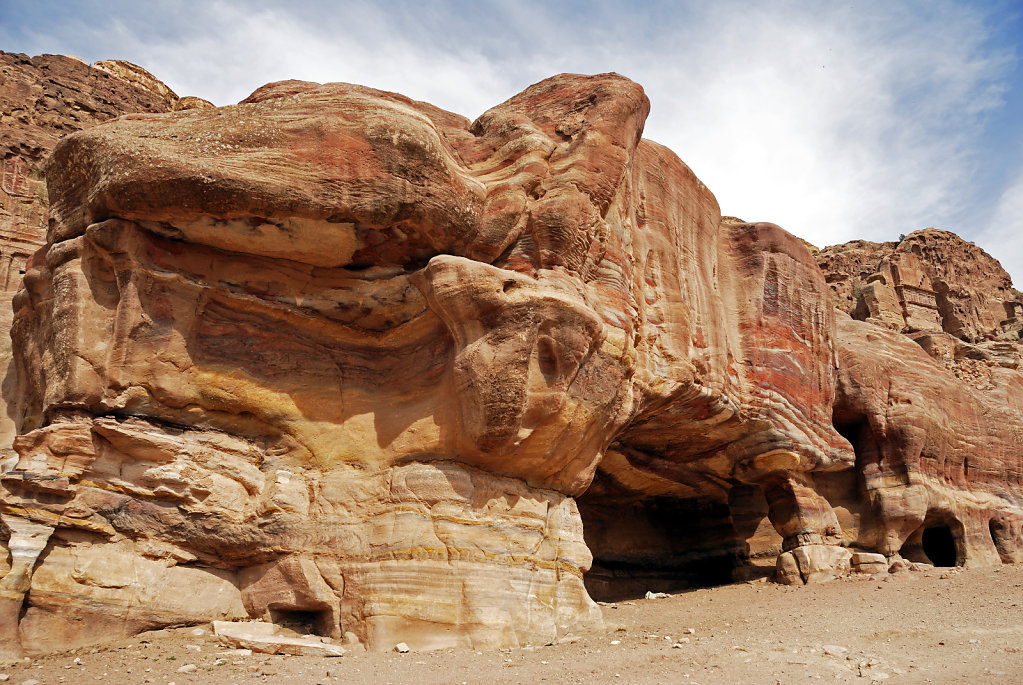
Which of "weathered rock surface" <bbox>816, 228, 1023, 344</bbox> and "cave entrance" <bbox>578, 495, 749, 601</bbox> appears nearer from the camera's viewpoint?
"cave entrance" <bbox>578, 495, 749, 601</bbox>

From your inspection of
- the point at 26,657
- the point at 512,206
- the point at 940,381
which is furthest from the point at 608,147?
the point at 940,381

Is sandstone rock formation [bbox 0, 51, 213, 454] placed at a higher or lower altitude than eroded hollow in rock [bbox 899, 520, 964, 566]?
higher

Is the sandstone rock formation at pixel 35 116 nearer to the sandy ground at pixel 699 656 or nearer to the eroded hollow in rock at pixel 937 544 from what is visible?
the sandy ground at pixel 699 656

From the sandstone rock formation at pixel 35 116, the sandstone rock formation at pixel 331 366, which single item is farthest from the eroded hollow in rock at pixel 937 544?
the sandstone rock formation at pixel 35 116

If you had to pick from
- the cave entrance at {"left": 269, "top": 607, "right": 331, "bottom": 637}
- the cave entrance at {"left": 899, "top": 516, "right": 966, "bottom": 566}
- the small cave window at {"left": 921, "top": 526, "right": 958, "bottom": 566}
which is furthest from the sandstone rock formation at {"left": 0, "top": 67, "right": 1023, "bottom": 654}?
the small cave window at {"left": 921, "top": 526, "right": 958, "bottom": 566}

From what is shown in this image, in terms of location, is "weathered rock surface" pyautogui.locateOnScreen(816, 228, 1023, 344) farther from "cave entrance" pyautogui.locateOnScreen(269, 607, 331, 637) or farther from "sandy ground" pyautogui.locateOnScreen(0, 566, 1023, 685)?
"cave entrance" pyautogui.locateOnScreen(269, 607, 331, 637)

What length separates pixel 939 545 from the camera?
16266 millimetres

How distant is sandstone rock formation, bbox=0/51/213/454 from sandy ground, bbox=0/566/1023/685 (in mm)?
9237

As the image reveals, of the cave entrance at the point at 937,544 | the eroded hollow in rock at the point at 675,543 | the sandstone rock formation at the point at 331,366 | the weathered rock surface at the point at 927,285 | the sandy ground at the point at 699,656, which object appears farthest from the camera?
the weathered rock surface at the point at 927,285

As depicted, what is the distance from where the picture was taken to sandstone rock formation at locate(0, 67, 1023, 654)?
699cm

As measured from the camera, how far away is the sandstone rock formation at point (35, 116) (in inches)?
571

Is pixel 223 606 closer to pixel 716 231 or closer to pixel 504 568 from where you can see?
pixel 504 568

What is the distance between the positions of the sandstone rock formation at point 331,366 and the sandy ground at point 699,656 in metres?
0.47

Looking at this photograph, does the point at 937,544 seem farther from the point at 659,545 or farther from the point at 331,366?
the point at 331,366
